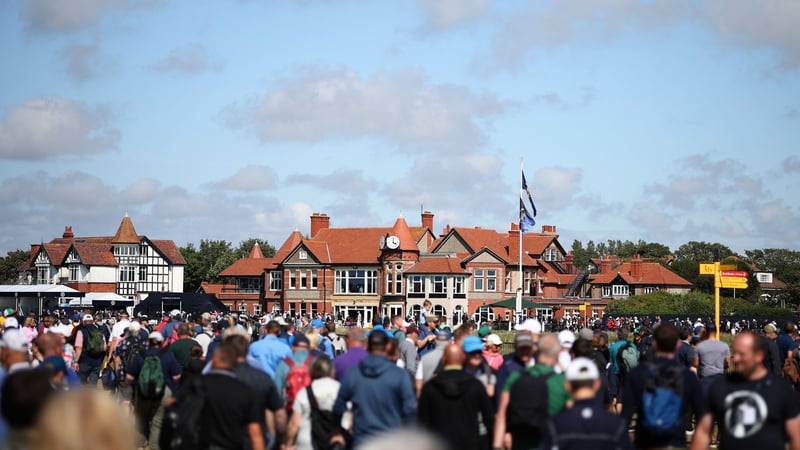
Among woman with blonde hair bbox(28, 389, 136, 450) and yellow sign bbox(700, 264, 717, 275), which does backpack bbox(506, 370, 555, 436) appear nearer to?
woman with blonde hair bbox(28, 389, 136, 450)

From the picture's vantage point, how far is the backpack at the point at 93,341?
18.6m

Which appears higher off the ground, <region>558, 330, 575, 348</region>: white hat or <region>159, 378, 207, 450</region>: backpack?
<region>558, 330, 575, 348</region>: white hat

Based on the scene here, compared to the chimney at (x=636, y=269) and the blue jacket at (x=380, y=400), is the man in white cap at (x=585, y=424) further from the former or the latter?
the chimney at (x=636, y=269)

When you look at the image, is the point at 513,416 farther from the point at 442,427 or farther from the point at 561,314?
the point at 561,314

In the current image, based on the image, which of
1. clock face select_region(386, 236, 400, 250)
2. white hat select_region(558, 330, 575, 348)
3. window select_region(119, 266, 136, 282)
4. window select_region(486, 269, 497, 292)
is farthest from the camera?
window select_region(119, 266, 136, 282)

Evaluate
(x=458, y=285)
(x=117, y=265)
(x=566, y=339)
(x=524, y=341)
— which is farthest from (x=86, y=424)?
(x=117, y=265)

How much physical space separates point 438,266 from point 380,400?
7429 centimetres

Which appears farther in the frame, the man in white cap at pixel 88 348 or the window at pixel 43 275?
the window at pixel 43 275

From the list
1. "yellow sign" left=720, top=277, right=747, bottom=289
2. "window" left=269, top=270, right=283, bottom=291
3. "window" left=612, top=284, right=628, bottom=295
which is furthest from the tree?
"yellow sign" left=720, top=277, right=747, bottom=289

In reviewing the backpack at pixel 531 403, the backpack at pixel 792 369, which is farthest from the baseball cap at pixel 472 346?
the backpack at pixel 792 369

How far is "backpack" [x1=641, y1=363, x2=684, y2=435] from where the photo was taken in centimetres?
834

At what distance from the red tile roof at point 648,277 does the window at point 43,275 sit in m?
54.3

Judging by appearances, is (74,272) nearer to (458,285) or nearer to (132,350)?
(458,285)

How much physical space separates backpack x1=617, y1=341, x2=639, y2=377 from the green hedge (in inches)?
2582
